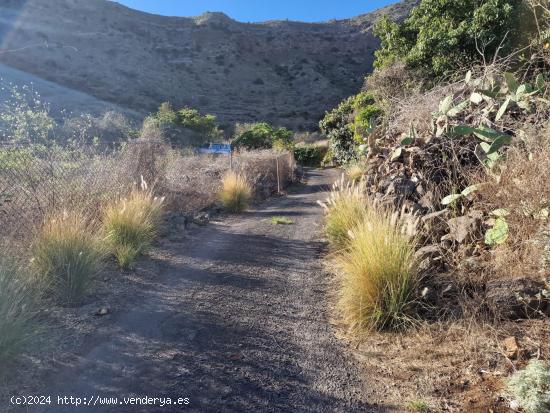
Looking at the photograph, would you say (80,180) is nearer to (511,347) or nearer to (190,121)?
(511,347)

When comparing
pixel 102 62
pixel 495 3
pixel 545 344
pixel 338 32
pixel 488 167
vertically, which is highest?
pixel 338 32

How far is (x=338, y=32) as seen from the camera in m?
60.7

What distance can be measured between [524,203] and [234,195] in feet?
30.3

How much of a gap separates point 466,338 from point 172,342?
2631mm

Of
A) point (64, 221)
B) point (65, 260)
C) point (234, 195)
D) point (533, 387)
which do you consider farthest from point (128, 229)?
point (234, 195)

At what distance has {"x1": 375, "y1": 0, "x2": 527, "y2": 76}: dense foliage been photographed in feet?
38.5

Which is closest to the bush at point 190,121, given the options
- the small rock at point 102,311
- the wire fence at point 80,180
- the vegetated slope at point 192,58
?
the vegetated slope at point 192,58

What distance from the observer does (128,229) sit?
6738 millimetres

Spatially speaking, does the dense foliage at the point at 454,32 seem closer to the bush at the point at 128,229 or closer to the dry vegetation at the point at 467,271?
the dry vegetation at the point at 467,271

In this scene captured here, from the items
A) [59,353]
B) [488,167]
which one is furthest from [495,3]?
→ [59,353]

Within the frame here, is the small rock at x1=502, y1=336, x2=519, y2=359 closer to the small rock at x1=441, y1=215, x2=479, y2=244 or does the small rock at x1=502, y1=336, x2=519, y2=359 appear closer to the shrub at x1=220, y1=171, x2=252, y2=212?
the small rock at x1=441, y1=215, x2=479, y2=244

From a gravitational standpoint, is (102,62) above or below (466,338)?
above

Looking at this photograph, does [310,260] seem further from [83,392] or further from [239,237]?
[83,392]

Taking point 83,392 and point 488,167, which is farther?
point 488,167
